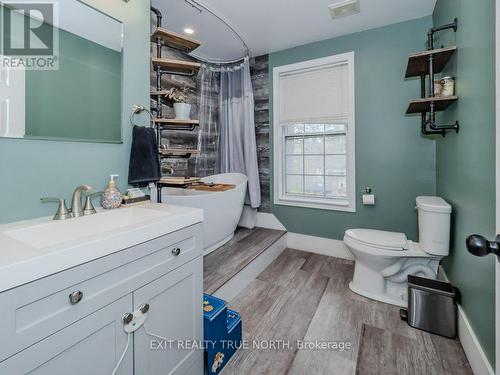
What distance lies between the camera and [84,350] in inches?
30.2

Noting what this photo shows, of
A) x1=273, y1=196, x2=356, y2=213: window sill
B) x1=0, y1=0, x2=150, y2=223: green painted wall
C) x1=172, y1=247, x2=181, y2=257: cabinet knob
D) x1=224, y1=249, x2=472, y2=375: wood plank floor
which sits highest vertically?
x1=0, y1=0, x2=150, y2=223: green painted wall

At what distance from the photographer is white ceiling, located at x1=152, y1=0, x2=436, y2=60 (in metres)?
2.14

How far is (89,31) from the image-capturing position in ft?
4.40

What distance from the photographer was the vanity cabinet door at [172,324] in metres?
0.96

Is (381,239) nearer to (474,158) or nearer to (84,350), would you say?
(474,158)

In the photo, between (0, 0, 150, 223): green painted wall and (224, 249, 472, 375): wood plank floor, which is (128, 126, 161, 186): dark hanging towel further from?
(224, 249, 472, 375): wood plank floor

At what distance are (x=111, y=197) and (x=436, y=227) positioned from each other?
2.15 meters

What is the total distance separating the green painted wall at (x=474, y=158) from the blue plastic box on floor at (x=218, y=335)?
1255 millimetres

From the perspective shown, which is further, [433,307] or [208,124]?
[208,124]

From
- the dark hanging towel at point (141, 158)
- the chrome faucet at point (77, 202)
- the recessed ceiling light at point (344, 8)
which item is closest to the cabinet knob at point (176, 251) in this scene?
the chrome faucet at point (77, 202)

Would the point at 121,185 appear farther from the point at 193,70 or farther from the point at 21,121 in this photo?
the point at 193,70

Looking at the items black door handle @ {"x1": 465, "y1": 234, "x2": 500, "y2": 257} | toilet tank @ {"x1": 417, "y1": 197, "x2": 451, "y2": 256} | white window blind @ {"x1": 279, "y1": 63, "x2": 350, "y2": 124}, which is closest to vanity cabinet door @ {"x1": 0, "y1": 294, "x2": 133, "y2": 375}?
black door handle @ {"x1": 465, "y1": 234, "x2": 500, "y2": 257}

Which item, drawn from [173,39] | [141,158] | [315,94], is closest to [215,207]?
[141,158]

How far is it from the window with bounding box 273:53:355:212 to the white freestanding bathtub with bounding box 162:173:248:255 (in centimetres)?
68
